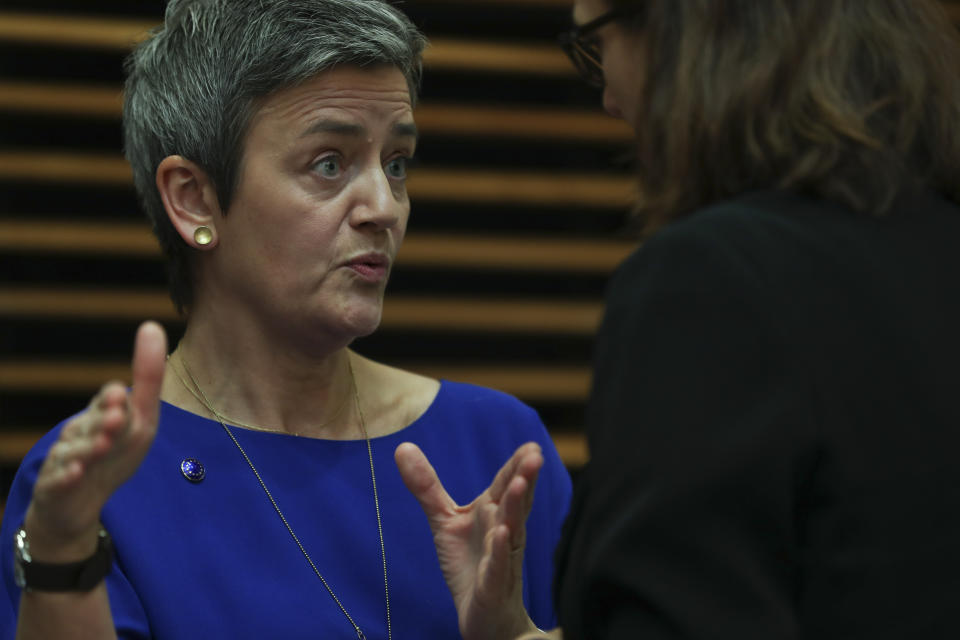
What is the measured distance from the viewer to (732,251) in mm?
1061

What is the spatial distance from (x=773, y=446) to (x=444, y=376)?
9.48ft

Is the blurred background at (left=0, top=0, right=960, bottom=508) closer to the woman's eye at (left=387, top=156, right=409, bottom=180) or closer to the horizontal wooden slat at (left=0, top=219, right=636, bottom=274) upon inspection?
the horizontal wooden slat at (left=0, top=219, right=636, bottom=274)

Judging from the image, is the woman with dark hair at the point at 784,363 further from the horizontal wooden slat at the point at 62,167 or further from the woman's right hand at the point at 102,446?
the horizontal wooden slat at the point at 62,167

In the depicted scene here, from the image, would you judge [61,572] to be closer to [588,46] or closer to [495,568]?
[495,568]

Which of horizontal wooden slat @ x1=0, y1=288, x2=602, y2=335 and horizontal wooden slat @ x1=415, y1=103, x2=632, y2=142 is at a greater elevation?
horizontal wooden slat @ x1=415, y1=103, x2=632, y2=142

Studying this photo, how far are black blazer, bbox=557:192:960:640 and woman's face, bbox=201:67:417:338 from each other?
1013mm

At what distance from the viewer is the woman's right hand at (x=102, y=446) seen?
1.28 m

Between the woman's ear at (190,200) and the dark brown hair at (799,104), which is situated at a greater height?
the dark brown hair at (799,104)

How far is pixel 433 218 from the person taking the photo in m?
3.99

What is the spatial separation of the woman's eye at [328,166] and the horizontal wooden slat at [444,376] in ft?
5.95

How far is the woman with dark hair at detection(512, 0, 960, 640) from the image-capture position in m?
1.02

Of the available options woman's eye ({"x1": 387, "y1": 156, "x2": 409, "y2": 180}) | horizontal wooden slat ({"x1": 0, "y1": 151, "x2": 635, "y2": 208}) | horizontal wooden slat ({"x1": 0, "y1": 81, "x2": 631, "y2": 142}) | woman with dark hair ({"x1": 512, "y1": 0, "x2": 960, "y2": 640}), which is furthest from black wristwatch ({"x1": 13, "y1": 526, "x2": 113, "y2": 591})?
horizontal wooden slat ({"x1": 0, "y1": 81, "x2": 631, "y2": 142})

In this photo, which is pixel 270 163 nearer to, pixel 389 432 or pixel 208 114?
pixel 208 114

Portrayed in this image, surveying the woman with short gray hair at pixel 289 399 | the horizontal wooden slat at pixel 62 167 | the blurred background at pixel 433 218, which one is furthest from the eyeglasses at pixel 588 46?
the horizontal wooden slat at pixel 62 167
